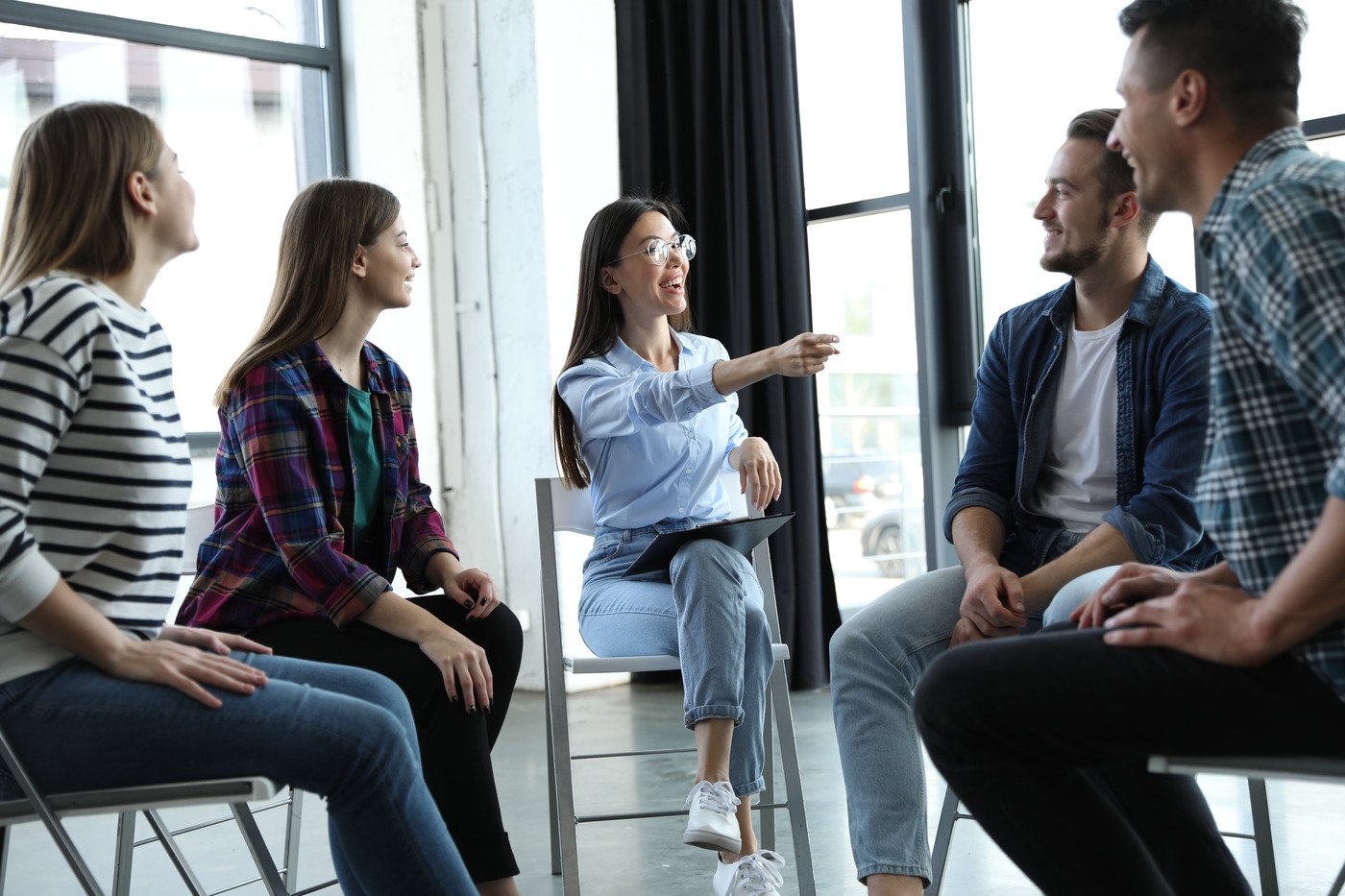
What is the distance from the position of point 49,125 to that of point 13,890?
170cm

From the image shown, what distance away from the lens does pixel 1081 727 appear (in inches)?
50.1

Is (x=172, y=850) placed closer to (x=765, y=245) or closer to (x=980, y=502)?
(x=980, y=502)

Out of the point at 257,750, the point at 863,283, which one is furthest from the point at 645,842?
the point at 863,283

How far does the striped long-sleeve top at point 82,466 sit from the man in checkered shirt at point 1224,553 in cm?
88

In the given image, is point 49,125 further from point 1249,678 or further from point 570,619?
point 570,619

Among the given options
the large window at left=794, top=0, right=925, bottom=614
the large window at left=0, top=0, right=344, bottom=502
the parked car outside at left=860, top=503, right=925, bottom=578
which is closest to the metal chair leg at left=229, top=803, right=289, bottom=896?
the large window at left=0, top=0, right=344, bottom=502

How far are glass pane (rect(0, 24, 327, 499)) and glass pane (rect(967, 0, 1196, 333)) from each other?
2.27 m

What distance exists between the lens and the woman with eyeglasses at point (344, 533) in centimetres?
194

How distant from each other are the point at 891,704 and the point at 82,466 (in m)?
1.16

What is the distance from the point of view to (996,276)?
4031 mm

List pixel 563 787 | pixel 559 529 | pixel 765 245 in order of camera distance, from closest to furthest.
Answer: pixel 563 787, pixel 559 529, pixel 765 245

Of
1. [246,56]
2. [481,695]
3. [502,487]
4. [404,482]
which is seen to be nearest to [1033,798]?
[481,695]

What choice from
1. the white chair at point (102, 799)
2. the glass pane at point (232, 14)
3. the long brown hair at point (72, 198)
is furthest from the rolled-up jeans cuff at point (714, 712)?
the glass pane at point (232, 14)

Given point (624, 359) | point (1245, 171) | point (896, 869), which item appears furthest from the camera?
point (624, 359)
